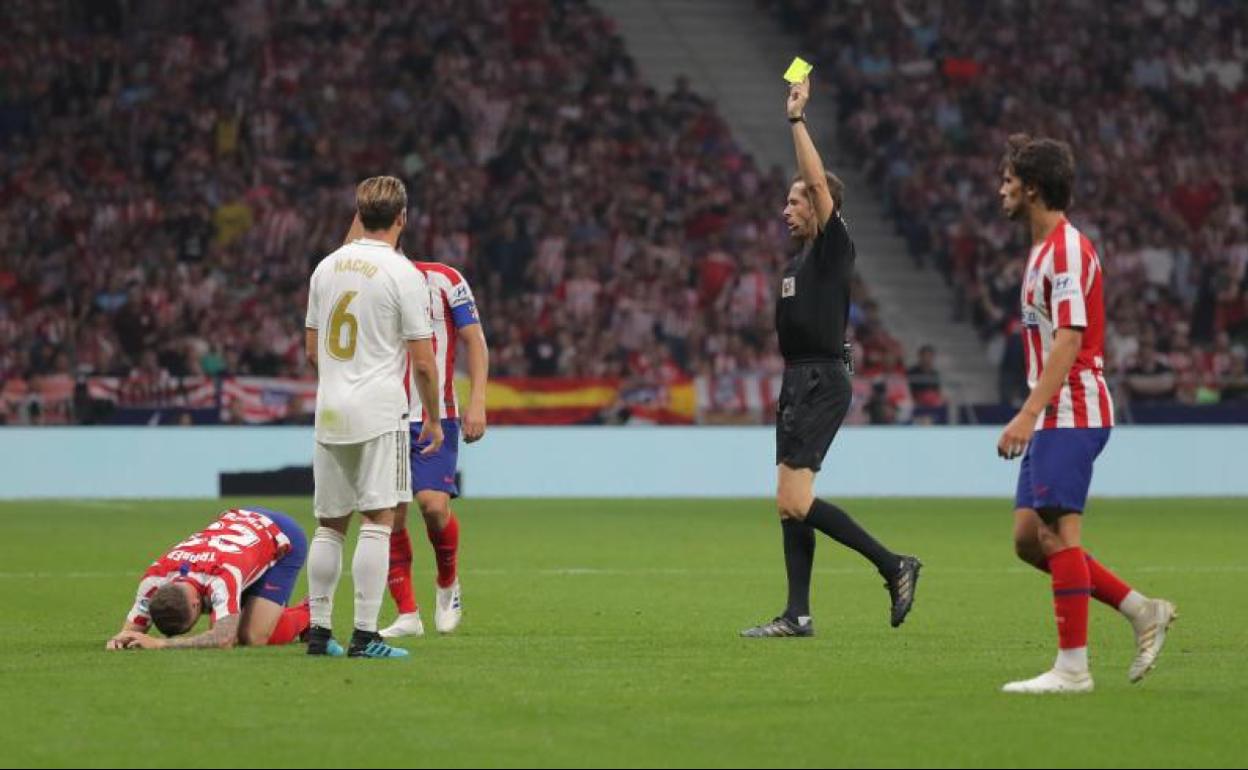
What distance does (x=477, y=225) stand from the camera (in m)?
29.4

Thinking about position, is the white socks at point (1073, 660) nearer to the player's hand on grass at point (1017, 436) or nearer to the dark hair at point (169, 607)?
the player's hand on grass at point (1017, 436)

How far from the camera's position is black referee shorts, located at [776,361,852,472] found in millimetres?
10805

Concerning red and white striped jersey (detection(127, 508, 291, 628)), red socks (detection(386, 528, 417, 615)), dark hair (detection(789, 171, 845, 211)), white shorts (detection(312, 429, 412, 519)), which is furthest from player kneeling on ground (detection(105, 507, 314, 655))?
dark hair (detection(789, 171, 845, 211))

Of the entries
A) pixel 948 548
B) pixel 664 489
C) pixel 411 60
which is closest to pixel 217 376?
pixel 664 489

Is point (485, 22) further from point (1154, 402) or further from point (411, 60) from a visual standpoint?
point (1154, 402)

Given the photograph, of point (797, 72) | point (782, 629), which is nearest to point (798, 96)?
point (797, 72)

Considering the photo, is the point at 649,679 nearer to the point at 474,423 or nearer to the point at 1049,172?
the point at 474,423

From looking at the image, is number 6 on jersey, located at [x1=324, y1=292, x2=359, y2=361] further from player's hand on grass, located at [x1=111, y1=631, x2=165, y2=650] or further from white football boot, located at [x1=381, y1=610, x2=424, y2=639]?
white football boot, located at [x1=381, y1=610, x2=424, y2=639]

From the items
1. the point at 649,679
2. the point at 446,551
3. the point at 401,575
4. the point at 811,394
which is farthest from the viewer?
the point at 446,551

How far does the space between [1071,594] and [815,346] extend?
2.92m

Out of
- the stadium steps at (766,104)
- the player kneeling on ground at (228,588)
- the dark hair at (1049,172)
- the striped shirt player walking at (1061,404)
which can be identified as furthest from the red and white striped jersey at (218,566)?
the stadium steps at (766,104)

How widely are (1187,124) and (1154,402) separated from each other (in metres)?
8.93

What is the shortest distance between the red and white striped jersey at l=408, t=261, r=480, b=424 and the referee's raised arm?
1836mm

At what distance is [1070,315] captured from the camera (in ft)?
26.7
